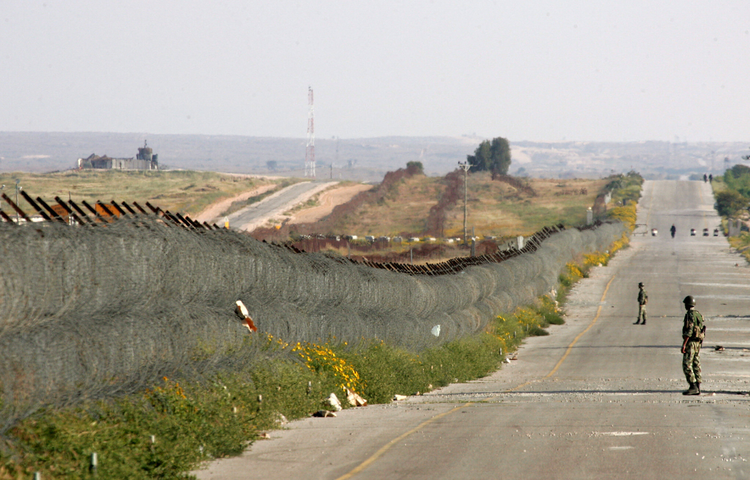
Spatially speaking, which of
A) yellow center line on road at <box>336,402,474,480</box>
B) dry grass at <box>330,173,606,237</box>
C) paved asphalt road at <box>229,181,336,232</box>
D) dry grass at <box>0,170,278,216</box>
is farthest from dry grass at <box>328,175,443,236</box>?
yellow center line on road at <box>336,402,474,480</box>

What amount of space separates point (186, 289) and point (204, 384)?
4.89 ft

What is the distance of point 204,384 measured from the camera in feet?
43.6

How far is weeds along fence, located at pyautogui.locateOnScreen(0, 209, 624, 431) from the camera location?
9.43 m

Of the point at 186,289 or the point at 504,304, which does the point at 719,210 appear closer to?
the point at 504,304

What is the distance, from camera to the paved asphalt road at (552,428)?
35.2 feet

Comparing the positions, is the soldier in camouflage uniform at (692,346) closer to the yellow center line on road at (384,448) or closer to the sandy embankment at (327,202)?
the yellow center line on road at (384,448)

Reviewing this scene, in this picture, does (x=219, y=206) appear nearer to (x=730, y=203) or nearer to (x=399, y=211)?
(x=399, y=211)

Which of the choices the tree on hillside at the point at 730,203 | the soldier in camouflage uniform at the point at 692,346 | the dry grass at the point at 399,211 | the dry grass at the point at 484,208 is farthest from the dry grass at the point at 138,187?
the soldier in camouflage uniform at the point at 692,346

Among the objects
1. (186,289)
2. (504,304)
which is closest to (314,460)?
(186,289)

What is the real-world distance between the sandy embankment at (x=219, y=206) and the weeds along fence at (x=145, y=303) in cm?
10033

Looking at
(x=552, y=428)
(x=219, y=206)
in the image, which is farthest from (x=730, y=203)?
(x=552, y=428)

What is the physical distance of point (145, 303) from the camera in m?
12.1

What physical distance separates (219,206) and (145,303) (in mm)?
136104

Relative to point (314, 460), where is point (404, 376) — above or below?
below
